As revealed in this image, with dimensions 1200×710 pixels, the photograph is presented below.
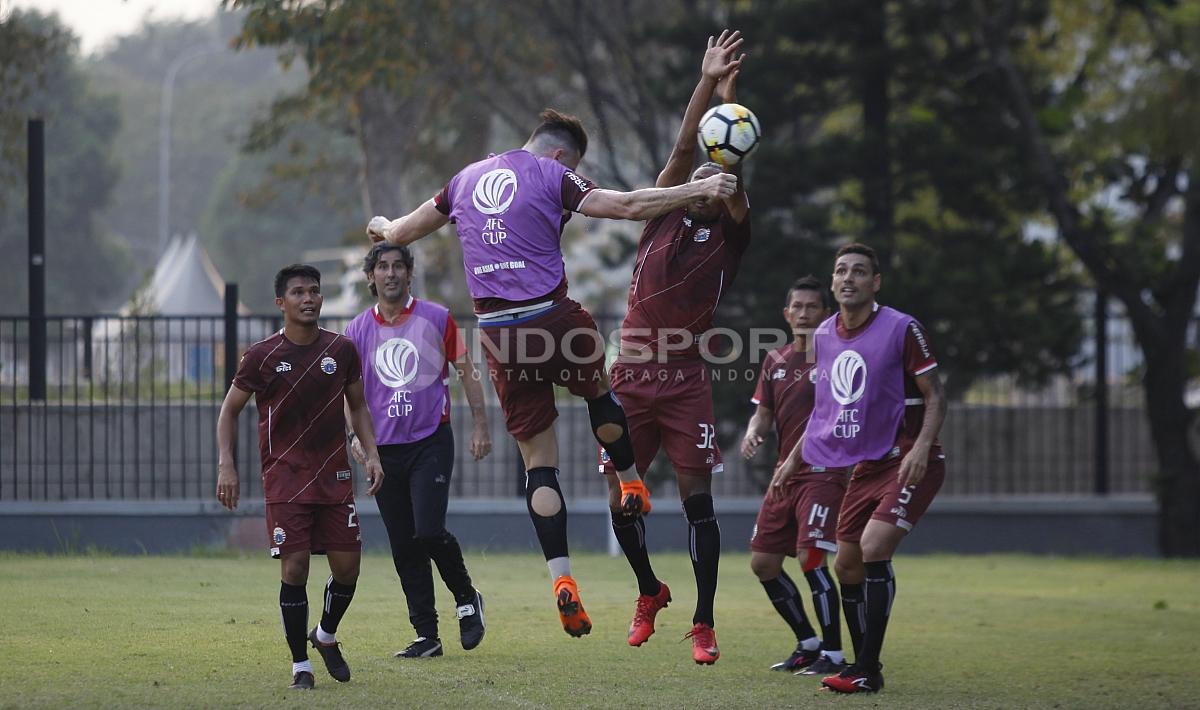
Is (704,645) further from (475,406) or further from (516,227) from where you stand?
(516,227)

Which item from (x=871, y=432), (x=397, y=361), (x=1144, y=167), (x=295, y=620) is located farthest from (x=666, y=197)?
(x=1144, y=167)

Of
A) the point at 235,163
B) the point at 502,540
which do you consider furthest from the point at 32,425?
the point at 235,163

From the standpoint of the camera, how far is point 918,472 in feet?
25.4

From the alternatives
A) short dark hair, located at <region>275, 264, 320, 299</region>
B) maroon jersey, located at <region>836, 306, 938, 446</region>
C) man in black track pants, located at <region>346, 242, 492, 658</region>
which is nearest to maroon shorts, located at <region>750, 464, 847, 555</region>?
maroon jersey, located at <region>836, 306, 938, 446</region>

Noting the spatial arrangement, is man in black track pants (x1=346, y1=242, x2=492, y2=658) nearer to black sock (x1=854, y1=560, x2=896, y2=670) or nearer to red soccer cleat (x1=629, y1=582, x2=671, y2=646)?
red soccer cleat (x1=629, y1=582, x2=671, y2=646)

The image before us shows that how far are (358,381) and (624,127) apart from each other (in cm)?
1296

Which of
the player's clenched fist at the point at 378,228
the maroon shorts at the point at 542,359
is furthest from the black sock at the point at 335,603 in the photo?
the player's clenched fist at the point at 378,228

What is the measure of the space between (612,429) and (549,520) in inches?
23.6

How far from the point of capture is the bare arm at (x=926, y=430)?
25.5 feet

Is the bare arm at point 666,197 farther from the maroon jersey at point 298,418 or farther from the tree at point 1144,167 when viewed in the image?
the tree at point 1144,167

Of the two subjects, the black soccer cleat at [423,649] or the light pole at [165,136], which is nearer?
the black soccer cleat at [423,649]

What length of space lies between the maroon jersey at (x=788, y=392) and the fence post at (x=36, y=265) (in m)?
9.05

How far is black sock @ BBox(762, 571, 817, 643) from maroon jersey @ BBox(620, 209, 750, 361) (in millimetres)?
1613

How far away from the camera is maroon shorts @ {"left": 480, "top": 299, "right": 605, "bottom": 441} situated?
7.57 m
